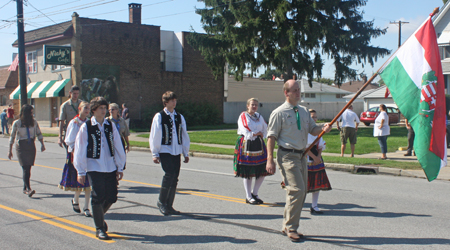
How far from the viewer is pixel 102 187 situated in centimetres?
564

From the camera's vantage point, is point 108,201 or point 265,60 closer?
point 108,201

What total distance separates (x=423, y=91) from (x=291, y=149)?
181 cm

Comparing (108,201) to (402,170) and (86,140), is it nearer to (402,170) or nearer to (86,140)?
(86,140)

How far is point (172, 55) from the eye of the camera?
4028 cm

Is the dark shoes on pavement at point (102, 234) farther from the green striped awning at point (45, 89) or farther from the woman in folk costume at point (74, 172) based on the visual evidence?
the green striped awning at point (45, 89)

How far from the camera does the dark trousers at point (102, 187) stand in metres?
5.60

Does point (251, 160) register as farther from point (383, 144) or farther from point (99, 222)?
point (383, 144)

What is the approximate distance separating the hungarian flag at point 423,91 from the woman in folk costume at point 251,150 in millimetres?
2555

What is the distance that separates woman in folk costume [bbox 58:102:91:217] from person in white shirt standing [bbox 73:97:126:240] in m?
1.44

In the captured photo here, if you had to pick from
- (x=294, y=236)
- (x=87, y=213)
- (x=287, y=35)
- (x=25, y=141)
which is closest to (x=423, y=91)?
(x=294, y=236)

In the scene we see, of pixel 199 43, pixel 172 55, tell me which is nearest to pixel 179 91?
pixel 172 55

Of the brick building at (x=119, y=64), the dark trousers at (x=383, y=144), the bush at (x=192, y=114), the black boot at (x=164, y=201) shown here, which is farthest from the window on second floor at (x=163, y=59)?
the black boot at (x=164, y=201)

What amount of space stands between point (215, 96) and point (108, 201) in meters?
37.1

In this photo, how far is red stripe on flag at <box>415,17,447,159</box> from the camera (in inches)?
215
